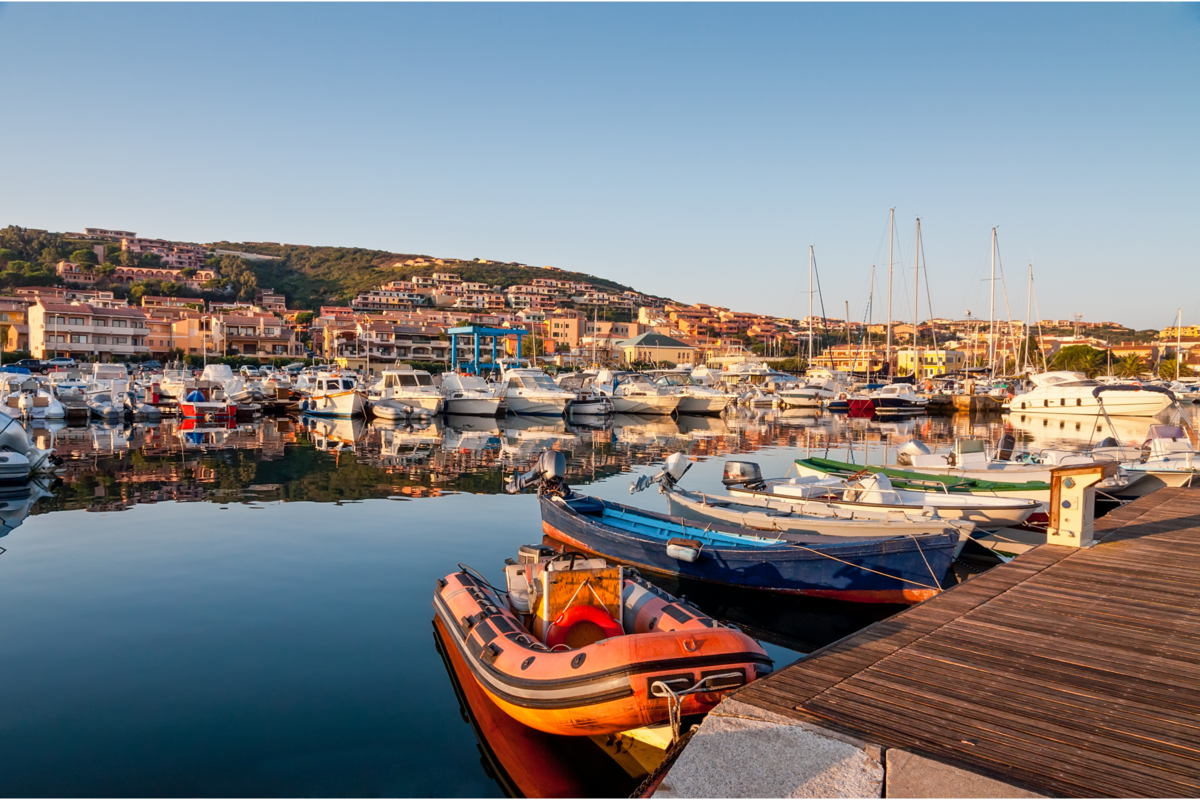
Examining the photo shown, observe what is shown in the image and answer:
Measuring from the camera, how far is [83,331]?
78125mm

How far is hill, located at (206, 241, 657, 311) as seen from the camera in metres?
151

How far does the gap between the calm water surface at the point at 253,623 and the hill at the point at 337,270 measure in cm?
13173

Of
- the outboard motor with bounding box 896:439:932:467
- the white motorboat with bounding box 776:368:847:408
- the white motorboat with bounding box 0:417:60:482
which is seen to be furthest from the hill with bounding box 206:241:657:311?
the outboard motor with bounding box 896:439:932:467

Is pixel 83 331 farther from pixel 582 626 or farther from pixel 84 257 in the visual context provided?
pixel 582 626

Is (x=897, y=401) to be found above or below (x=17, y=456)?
above

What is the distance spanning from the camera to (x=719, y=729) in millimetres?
4406

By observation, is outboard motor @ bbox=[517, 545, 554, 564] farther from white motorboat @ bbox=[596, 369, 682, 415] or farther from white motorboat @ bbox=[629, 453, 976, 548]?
white motorboat @ bbox=[596, 369, 682, 415]

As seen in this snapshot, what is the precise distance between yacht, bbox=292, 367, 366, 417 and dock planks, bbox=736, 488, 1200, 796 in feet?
123

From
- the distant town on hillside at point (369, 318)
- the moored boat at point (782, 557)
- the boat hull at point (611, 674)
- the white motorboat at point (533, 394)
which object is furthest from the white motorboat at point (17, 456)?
the distant town on hillside at point (369, 318)

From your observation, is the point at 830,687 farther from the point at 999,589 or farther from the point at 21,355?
the point at 21,355

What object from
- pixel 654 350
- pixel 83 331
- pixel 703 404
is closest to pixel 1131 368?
pixel 703 404

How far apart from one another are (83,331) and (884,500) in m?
87.4

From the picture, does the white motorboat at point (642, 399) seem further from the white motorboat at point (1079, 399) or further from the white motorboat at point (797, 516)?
the white motorboat at point (797, 516)

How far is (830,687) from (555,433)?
3055 centimetres
